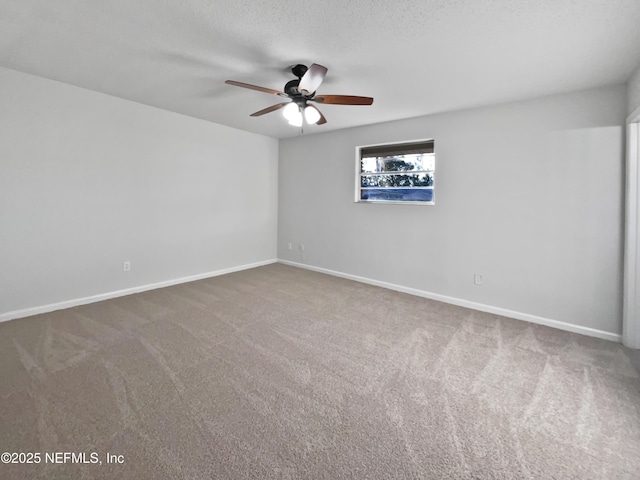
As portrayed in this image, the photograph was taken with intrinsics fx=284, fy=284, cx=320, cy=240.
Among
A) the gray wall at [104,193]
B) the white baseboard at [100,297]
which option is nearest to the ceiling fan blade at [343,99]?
the gray wall at [104,193]

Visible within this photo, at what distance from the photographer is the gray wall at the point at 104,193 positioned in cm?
292

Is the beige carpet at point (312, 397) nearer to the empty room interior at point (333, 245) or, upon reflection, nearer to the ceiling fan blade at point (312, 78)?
the empty room interior at point (333, 245)

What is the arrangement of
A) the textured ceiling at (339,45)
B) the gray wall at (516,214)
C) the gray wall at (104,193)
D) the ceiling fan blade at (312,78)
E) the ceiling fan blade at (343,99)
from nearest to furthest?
the textured ceiling at (339,45)
the ceiling fan blade at (312,78)
the ceiling fan blade at (343,99)
the gray wall at (516,214)
the gray wall at (104,193)

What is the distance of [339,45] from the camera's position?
2.19 m

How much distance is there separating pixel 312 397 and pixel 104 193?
348cm

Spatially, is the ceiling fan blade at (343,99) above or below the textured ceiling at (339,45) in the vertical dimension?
below

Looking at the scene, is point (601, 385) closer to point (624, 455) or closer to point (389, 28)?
point (624, 455)

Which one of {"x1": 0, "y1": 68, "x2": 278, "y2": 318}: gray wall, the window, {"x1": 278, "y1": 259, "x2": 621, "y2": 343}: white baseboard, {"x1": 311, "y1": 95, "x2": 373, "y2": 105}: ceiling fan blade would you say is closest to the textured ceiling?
{"x1": 311, "y1": 95, "x2": 373, "y2": 105}: ceiling fan blade

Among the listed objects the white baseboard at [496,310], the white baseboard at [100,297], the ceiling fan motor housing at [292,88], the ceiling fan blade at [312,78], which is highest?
the ceiling fan motor housing at [292,88]

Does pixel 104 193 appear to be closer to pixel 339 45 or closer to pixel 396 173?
pixel 339 45

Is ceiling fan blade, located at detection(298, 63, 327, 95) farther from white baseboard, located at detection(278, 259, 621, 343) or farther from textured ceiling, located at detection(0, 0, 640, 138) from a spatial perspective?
white baseboard, located at detection(278, 259, 621, 343)

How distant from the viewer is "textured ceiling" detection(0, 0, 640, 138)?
1.80 metres

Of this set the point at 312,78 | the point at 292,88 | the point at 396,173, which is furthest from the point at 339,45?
the point at 396,173

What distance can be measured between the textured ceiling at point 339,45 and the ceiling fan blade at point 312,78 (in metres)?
0.20
